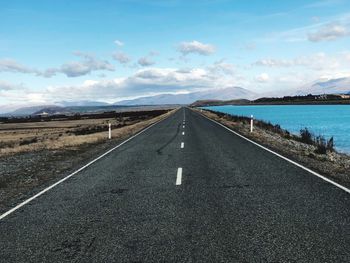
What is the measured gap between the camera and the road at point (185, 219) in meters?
5.08

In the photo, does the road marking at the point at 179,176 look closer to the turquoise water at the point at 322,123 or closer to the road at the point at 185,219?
the road at the point at 185,219

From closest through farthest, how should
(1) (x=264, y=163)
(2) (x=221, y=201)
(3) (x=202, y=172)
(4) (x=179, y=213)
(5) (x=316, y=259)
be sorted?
(5) (x=316, y=259)
(4) (x=179, y=213)
(2) (x=221, y=201)
(3) (x=202, y=172)
(1) (x=264, y=163)

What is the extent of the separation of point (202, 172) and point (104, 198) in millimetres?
3726

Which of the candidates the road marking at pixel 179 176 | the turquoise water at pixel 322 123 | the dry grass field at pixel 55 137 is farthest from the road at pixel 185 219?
the turquoise water at pixel 322 123

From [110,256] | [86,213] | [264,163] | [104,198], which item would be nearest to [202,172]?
[264,163]

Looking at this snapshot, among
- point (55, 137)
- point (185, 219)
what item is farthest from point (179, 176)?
point (55, 137)

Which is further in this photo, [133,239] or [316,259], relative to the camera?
[133,239]

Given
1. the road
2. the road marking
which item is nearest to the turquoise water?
the road marking

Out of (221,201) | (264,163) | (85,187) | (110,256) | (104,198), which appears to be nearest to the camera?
(110,256)

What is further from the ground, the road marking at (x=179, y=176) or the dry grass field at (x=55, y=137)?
the road marking at (x=179, y=176)

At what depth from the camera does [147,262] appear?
4766 millimetres

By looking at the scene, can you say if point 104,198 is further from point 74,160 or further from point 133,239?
point 74,160

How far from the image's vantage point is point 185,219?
6578mm

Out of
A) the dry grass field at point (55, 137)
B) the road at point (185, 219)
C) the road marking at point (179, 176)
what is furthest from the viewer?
the dry grass field at point (55, 137)
